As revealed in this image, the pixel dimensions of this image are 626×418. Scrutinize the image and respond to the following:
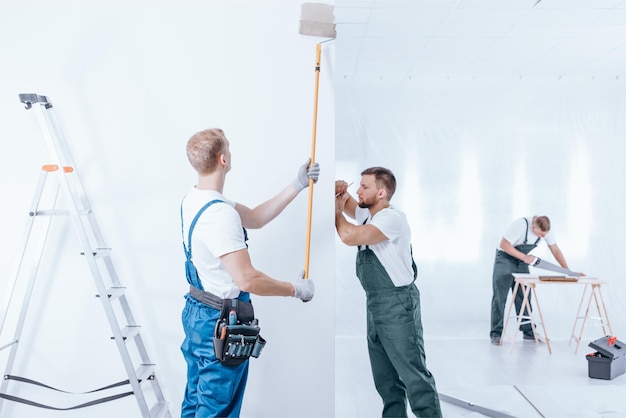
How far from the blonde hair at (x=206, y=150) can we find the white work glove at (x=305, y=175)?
44 cm

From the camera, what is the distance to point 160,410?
96.3 inches

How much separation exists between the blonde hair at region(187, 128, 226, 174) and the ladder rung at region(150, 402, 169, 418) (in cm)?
118

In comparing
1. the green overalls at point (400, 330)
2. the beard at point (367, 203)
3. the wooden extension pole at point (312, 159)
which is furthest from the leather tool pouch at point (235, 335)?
the beard at point (367, 203)

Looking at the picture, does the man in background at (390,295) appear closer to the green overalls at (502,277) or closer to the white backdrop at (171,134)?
the white backdrop at (171,134)

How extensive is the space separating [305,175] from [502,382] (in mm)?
2614

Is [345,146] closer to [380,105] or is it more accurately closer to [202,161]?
[380,105]

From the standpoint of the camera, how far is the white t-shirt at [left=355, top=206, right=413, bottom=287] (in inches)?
104

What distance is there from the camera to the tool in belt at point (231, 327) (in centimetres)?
190

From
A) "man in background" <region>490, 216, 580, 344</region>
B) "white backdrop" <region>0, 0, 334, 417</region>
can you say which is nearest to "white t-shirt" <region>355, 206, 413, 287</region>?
"white backdrop" <region>0, 0, 334, 417</region>

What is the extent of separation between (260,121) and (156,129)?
1.62 feet

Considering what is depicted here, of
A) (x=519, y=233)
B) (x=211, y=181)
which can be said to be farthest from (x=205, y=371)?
(x=519, y=233)

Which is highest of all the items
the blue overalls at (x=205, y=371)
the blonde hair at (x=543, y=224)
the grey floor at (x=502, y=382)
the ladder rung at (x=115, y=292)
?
the blonde hair at (x=543, y=224)

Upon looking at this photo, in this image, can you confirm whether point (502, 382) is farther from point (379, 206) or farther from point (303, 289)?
point (303, 289)

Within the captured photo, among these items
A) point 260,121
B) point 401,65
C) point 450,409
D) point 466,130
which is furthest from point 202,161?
point 466,130
